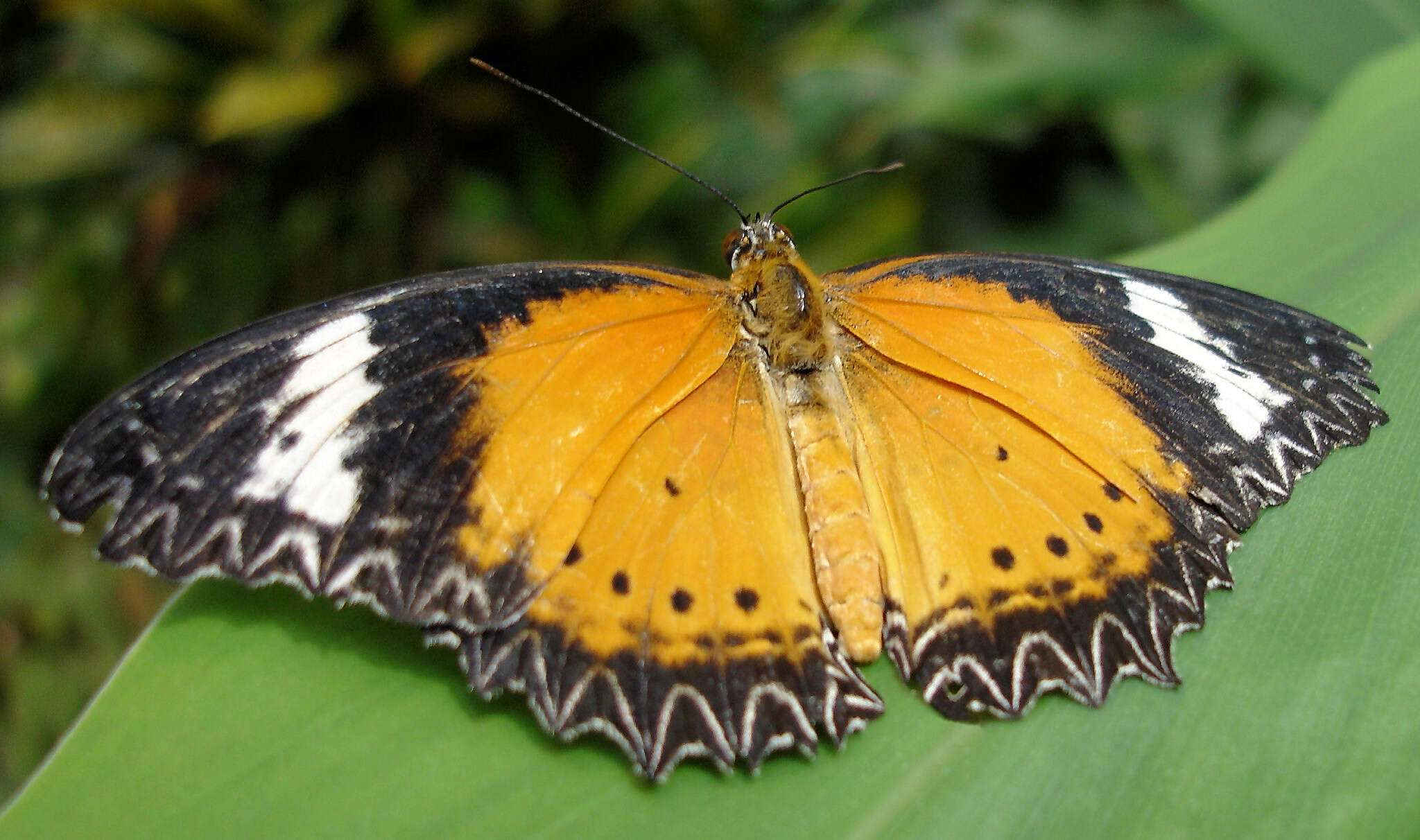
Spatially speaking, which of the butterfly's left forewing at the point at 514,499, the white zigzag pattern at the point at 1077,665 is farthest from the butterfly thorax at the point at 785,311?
the white zigzag pattern at the point at 1077,665

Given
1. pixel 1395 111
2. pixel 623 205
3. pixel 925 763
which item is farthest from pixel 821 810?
pixel 623 205

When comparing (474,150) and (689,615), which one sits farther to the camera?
(474,150)

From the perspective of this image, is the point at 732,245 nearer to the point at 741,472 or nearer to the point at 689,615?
the point at 741,472

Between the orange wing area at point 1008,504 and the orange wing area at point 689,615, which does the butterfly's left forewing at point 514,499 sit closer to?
the orange wing area at point 689,615

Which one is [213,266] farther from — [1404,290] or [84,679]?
[1404,290]

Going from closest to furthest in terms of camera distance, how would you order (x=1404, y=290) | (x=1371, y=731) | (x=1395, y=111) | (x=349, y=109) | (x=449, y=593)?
(x=1371, y=731)
(x=449, y=593)
(x=1404, y=290)
(x=1395, y=111)
(x=349, y=109)

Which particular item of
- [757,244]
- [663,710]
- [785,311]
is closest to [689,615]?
[663,710]
